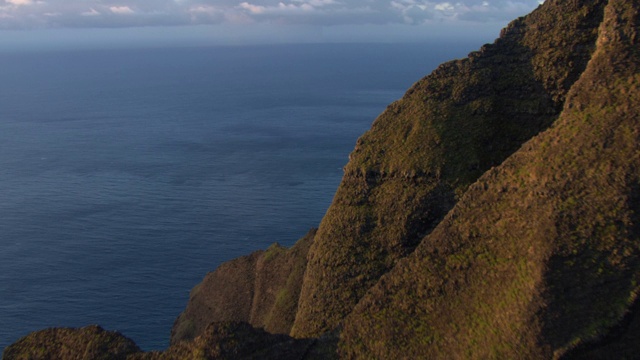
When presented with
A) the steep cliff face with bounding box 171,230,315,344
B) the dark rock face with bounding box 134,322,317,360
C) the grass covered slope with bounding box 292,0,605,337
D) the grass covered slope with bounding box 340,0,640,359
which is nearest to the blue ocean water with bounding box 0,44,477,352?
the steep cliff face with bounding box 171,230,315,344

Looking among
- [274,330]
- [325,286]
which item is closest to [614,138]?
[325,286]

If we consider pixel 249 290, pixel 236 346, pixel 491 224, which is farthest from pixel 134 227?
pixel 491 224

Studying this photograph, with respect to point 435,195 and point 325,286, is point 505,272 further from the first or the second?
point 325,286

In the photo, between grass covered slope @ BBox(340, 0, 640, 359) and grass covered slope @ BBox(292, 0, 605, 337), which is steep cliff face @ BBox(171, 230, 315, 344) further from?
grass covered slope @ BBox(340, 0, 640, 359)

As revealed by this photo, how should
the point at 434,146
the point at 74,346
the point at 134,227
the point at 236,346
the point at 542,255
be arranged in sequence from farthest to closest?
the point at 134,227 → the point at 434,146 → the point at 74,346 → the point at 236,346 → the point at 542,255

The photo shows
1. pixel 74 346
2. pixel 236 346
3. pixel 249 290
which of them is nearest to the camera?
pixel 236 346

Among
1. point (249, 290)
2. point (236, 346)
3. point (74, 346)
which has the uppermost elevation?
point (236, 346)

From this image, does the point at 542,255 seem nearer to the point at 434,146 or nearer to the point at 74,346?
the point at 434,146
